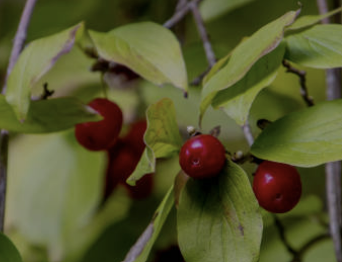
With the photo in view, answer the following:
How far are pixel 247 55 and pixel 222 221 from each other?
0.39 ft

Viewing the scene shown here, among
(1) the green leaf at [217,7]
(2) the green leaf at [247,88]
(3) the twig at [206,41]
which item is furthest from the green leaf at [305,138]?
(1) the green leaf at [217,7]

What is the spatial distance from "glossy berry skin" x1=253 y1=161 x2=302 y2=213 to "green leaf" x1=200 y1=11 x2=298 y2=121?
69 mm

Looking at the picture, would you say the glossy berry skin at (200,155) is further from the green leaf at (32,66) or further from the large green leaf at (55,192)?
the large green leaf at (55,192)

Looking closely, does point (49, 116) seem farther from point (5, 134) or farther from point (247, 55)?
point (247, 55)

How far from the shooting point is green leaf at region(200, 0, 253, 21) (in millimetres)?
750

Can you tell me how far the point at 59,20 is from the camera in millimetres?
884

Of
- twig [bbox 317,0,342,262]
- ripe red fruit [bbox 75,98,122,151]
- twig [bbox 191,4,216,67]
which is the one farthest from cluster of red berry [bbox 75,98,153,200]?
twig [bbox 317,0,342,262]

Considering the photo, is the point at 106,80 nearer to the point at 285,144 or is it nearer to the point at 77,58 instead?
the point at 77,58

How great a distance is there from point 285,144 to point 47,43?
0.69ft

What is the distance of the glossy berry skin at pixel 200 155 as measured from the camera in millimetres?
409

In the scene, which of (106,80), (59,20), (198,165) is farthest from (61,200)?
(198,165)

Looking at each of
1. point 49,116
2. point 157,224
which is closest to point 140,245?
point 157,224

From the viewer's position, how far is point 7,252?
0.46 m

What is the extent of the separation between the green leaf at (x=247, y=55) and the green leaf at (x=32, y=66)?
4.7 inches
